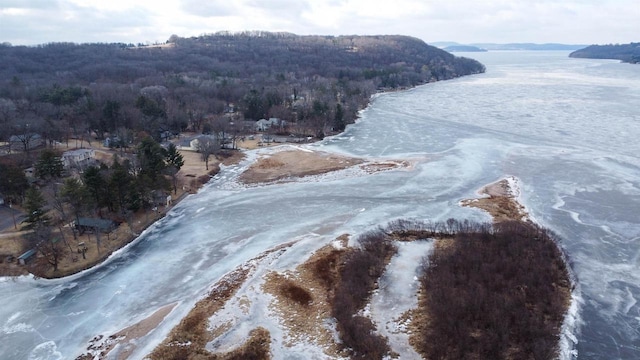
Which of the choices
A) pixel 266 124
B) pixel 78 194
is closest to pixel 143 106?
pixel 266 124

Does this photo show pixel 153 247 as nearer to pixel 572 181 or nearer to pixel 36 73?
pixel 572 181

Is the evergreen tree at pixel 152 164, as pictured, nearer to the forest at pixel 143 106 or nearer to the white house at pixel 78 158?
the forest at pixel 143 106

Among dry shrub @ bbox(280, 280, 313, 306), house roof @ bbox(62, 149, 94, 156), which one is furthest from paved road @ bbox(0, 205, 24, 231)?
dry shrub @ bbox(280, 280, 313, 306)

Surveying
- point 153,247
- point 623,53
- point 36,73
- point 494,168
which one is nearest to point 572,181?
point 494,168

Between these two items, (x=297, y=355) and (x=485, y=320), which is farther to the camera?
(x=485, y=320)

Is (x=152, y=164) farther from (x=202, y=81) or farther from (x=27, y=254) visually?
(x=202, y=81)
